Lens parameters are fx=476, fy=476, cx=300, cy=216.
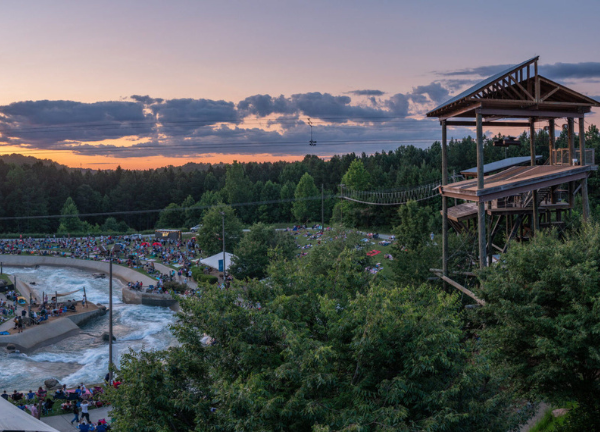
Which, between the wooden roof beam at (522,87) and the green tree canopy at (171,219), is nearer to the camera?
the wooden roof beam at (522,87)

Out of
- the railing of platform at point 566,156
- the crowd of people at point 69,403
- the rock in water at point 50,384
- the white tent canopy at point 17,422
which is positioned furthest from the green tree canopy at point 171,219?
the white tent canopy at point 17,422

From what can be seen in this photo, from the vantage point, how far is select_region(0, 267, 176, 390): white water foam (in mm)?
29141

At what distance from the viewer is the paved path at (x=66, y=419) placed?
65.4 feet

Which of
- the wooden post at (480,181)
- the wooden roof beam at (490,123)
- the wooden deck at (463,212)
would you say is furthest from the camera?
the wooden deck at (463,212)

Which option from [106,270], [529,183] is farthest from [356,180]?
[529,183]

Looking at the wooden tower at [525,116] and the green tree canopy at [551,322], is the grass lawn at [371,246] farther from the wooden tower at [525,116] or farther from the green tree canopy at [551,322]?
the green tree canopy at [551,322]

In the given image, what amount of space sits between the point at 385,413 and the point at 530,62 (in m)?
15.4

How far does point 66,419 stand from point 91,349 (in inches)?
601

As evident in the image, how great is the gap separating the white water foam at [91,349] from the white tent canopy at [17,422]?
33.0ft

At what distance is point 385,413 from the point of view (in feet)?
27.6

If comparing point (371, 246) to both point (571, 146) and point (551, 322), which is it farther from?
point (551, 322)

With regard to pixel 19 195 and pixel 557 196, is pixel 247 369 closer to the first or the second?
pixel 557 196

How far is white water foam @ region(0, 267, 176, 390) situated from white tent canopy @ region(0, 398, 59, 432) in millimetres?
10058

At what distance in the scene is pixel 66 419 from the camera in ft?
67.9
